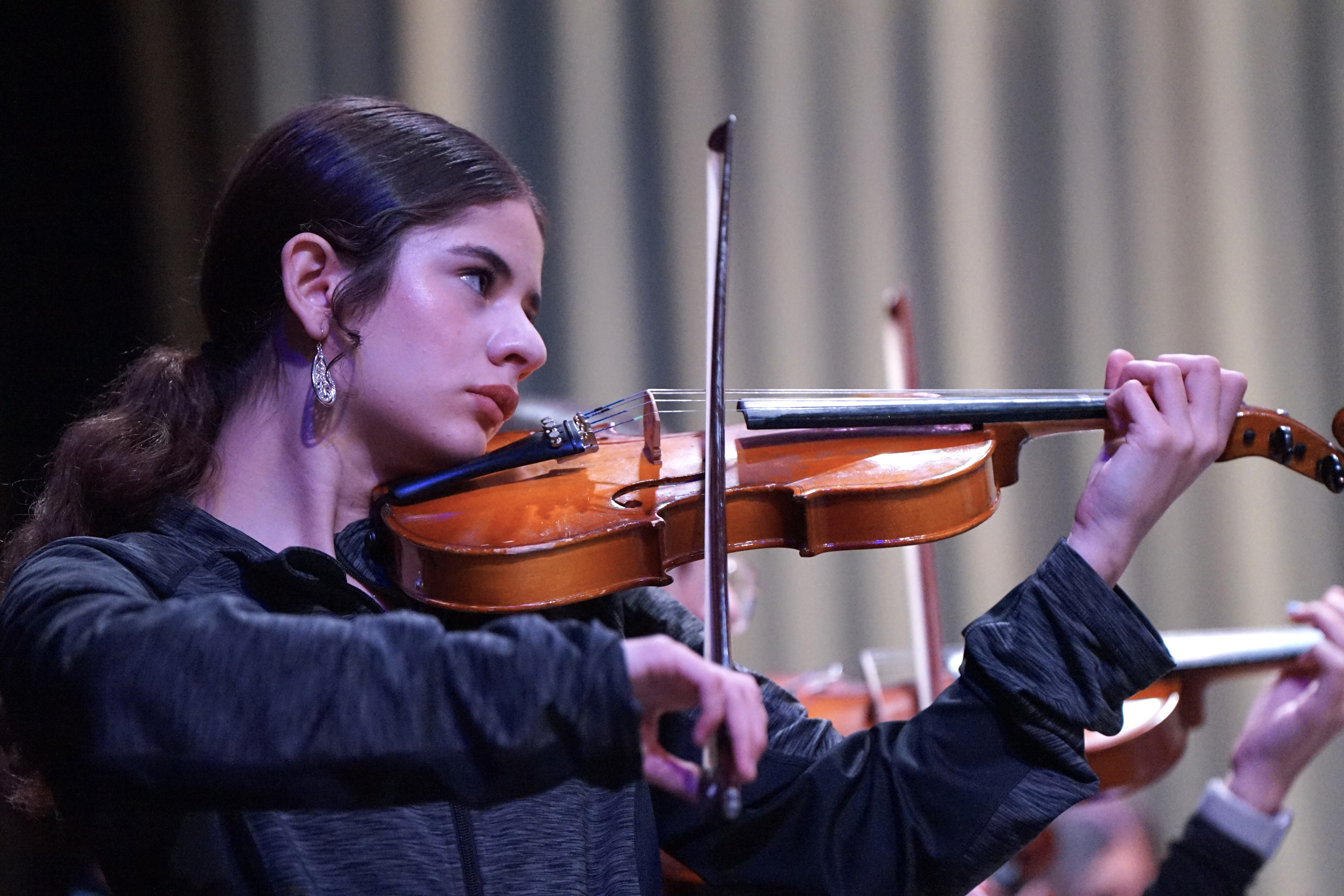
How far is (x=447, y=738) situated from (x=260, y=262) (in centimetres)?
60

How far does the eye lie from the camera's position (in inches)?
36.4

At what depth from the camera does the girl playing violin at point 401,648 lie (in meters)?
0.53

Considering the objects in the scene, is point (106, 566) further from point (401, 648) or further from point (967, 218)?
point (967, 218)

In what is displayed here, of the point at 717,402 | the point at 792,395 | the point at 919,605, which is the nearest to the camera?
the point at 717,402

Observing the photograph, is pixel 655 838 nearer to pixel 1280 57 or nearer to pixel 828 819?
pixel 828 819

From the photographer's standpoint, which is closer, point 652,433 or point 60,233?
point 652,433

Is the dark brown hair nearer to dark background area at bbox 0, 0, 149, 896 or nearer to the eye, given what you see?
the eye

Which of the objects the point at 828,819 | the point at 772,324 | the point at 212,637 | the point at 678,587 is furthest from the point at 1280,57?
the point at 212,637

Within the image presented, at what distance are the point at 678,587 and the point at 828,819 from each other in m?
0.73

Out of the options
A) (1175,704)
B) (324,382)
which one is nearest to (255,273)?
(324,382)

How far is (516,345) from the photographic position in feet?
3.00

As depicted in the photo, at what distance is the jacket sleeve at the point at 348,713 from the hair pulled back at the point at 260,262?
38 cm

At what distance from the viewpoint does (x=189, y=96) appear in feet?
6.50

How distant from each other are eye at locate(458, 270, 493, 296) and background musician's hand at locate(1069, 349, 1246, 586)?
513 millimetres
